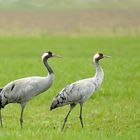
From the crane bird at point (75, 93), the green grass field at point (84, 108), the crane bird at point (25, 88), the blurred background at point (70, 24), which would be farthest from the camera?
the blurred background at point (70, 24)

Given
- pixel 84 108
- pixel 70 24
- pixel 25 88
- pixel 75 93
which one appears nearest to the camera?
pixel 75 93

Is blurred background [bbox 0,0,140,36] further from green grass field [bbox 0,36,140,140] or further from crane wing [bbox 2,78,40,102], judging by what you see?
crane wing [bbox 2,78,40,102]

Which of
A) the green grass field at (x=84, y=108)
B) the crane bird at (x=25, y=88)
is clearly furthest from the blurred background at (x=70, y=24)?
the crane bird at (x=25, y=88)

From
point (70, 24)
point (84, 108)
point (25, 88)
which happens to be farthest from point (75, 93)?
point (70, 24)

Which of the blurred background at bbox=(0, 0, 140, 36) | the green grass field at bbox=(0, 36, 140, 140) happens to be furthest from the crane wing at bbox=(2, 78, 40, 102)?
the blurred background at bbox=(0, 0, 140, 36)

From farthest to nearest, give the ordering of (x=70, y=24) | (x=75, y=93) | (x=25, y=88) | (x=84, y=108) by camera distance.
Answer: (x=70, y=24)
(x=84, y=108)
(x=25, y=88)
(x=75, y=93)

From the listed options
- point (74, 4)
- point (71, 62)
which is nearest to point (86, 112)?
point (71, 62)

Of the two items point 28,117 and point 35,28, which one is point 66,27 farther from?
point 28,117

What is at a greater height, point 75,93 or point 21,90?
point 21,90

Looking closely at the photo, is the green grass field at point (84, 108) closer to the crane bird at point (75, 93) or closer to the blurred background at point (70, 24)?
the crane bird at point (75, 93)

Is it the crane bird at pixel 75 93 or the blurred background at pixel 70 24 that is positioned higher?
the blurred background at pixel 70 24

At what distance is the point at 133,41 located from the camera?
143 feet

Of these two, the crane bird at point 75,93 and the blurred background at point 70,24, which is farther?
the blurred background at point 70,24

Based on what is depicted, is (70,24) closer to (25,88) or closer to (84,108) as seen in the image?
(84,108)
